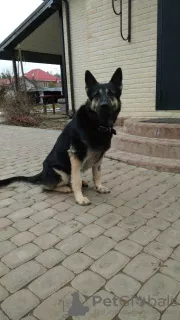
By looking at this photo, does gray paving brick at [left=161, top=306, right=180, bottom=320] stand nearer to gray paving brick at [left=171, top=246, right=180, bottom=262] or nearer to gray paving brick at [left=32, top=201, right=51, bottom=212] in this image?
A: gray paving brick at [left=171, top=246, right=180, bottom=262]

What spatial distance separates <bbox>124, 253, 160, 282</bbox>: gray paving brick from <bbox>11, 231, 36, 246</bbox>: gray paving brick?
928mm

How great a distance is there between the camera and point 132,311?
155 centimetres

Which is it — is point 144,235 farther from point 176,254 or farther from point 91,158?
point 91,158

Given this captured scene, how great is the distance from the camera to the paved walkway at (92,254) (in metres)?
1.59

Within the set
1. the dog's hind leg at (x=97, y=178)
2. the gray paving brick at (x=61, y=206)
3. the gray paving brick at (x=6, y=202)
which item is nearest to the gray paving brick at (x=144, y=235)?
the gray paving brick at (x=61, y=206)

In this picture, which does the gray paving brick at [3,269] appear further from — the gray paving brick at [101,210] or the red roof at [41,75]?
the red roof at [41,75]

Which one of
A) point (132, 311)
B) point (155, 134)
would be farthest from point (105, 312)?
point (155, 134)

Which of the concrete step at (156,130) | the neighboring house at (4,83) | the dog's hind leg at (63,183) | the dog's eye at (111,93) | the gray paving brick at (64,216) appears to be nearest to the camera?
the gray paving brick at (64,216)

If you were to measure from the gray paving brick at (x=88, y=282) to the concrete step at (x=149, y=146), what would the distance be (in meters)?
2.96

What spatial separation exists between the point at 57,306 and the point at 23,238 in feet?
2.89

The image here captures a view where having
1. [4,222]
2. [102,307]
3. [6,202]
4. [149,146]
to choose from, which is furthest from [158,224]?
[149,146]

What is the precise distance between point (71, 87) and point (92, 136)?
7.69m

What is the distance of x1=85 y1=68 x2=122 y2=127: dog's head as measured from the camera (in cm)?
272

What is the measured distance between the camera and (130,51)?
6207mm
